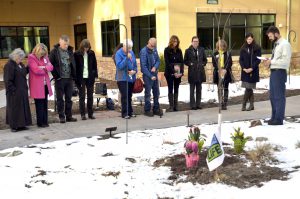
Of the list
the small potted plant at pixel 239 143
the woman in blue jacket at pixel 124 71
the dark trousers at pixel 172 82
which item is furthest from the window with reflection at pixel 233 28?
the small potted plant at pixel 239 143

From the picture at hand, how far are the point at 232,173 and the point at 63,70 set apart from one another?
490 centimetres

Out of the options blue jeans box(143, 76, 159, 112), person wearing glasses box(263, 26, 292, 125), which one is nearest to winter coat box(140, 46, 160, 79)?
blue jeans box(143, 76, 159, 112)

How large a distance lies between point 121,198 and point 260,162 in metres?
1.98

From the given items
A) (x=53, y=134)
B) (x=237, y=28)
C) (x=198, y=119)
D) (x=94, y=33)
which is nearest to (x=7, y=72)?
(x=53, y=134)

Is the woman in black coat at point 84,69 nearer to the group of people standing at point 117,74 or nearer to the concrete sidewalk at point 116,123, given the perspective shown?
the group of people standing at point 117,74

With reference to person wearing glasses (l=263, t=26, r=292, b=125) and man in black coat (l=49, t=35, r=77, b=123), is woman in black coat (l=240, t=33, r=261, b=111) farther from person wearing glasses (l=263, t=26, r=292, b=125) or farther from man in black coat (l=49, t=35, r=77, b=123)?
man in black coat (l=49, t=35, r=77, b=123)

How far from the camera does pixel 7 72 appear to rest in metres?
8.27

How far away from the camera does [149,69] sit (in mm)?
9742

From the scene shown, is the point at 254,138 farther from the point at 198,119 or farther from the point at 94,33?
the point at 94,33

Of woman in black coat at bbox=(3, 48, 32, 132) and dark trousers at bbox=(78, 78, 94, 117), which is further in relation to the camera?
dark trousers at bbox=(78, 78, 94, 117)

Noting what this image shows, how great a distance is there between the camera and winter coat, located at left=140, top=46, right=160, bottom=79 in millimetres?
9648

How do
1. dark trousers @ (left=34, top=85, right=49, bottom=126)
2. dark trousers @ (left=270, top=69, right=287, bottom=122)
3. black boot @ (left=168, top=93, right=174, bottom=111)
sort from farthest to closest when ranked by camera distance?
black boot @ (left=168, top=93, right=174, bottom=111), dark trousers @ (left=34, top=85, right=49, bottom=126), dark trousers @ (left=270, top=69, right=287, bottom=122)

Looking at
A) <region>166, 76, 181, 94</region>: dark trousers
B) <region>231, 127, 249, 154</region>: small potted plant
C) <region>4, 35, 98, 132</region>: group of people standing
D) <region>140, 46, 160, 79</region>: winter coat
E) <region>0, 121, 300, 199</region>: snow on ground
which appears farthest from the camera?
<region>166, 76, 181, 94</region>: dark trousers

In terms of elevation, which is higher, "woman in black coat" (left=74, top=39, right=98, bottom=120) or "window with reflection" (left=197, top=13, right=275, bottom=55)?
"window with reflection" (left=197, top=13, right=275, bottom=55)
